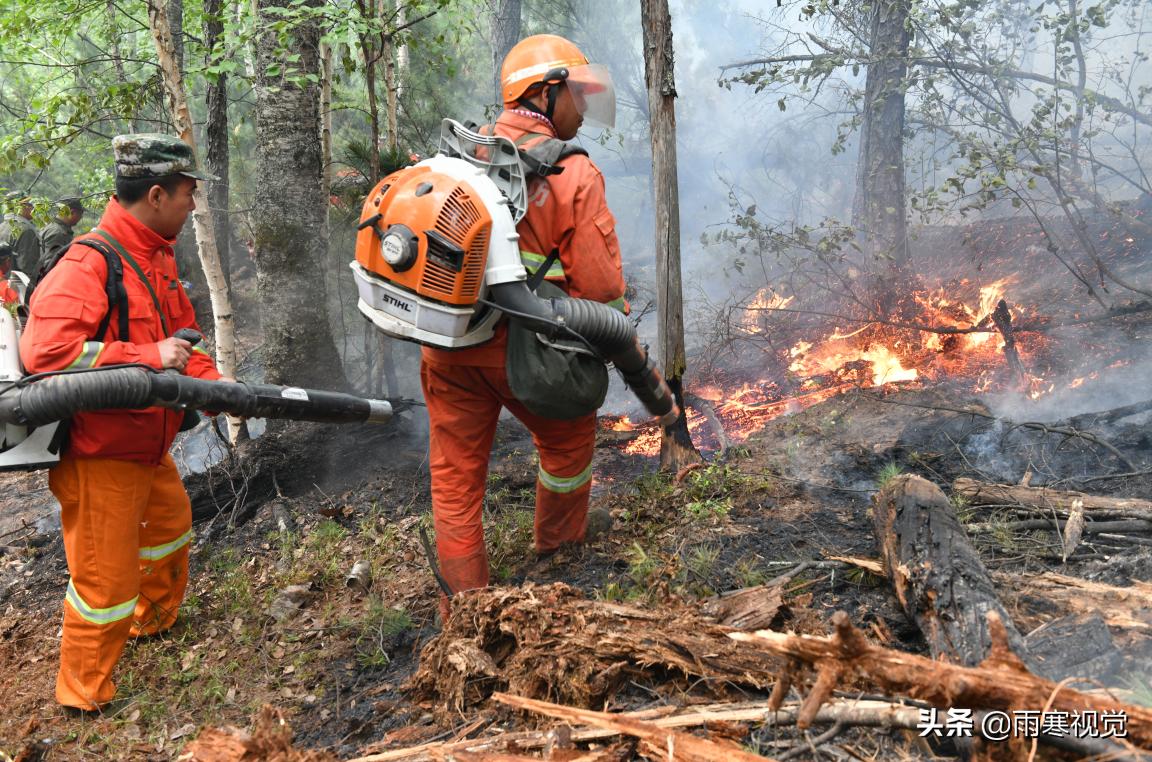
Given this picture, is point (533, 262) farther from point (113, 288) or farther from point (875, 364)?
point (875, 364)

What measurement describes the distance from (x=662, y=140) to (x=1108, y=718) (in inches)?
150

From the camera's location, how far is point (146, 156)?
3.44 meters

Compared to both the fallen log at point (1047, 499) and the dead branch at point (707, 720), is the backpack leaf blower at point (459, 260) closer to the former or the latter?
the dead branch at point (707, 720)

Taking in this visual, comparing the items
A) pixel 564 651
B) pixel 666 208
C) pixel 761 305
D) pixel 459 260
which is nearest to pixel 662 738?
pixel 564 651

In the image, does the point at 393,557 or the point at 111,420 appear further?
the point at 393,557

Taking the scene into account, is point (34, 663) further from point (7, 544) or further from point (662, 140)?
point (662, 140)

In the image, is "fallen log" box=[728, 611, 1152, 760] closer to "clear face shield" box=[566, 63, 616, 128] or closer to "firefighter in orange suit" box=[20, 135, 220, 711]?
"clear face shield" box=[566, 63, 616, 128]

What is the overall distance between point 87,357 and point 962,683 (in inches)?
128

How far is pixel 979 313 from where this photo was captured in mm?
7469

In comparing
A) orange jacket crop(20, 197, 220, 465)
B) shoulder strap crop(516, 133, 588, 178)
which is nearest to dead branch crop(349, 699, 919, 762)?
orange jacket crop(20, 197, 220, 465)

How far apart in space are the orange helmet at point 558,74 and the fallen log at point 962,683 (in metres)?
2.58

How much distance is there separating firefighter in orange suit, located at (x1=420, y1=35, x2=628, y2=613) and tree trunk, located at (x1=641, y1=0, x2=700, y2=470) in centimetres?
112

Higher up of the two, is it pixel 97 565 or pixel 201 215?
pixel 201 215

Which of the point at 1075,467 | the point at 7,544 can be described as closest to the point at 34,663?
the point at 7,544
